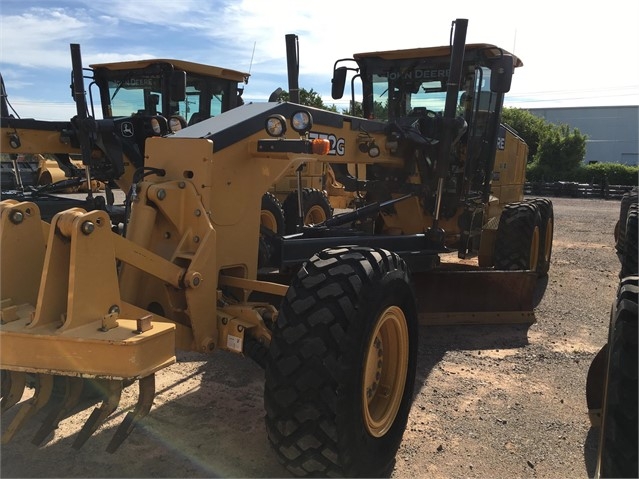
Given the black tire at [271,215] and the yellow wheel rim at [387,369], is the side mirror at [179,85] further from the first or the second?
the yellow wheel rim at [387,369]

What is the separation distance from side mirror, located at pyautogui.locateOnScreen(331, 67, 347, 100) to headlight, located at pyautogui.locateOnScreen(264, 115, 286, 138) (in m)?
3.30

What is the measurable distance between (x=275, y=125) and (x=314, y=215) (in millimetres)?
6583

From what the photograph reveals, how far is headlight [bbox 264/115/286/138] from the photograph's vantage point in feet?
11.6

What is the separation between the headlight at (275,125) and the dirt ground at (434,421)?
1908 millimetres

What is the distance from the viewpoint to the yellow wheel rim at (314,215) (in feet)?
32.5

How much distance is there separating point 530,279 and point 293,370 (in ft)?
12.4

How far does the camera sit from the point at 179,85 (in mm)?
8195

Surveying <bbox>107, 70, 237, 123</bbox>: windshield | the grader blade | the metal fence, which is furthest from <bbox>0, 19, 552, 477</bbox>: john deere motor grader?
Result: the metal fence

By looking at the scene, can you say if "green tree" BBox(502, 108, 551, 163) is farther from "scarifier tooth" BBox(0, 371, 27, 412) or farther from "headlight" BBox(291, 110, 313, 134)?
"scarifier tooth" BBox(0, 371, 27, 412)

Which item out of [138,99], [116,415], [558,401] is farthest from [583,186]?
[116,415]

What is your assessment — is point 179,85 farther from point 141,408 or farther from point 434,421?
point 141,408

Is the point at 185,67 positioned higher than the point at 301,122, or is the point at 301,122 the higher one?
the point at 185,67

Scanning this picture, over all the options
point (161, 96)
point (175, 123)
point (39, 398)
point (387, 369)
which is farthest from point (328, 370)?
point (161, 96)

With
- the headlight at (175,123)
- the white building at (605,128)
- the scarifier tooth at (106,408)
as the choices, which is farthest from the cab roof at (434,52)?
the white building at (605,128)
